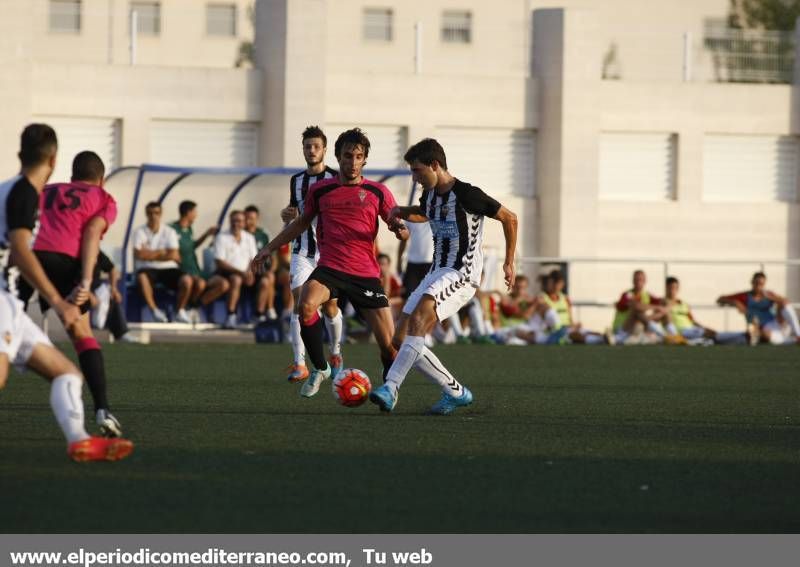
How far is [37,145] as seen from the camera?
8.64 m

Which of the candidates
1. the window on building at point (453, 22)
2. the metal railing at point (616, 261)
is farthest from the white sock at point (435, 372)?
the window on building at point (453, 22)

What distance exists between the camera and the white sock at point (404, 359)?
11.9 meters

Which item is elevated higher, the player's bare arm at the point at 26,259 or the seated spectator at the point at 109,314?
the player's bare arm at the point at 26,259

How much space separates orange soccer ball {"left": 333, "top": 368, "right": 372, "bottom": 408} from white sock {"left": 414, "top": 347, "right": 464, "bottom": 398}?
38 centimetres

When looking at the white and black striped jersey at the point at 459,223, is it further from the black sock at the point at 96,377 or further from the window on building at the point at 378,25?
the window on building at the point at 378,25

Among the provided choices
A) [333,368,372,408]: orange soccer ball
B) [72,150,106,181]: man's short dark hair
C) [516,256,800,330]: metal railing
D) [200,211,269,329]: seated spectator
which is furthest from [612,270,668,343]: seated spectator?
[72,150,106,181]: man's short dark hair

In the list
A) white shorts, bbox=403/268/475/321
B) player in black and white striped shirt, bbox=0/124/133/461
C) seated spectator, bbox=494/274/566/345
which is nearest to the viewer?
player in black and white striped shirt, bbox=0/124/133/461

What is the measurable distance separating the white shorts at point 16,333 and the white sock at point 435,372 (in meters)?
3.84

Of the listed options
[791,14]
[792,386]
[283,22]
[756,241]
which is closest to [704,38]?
[756,241]

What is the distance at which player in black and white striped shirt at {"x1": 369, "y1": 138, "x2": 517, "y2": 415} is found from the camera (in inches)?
468

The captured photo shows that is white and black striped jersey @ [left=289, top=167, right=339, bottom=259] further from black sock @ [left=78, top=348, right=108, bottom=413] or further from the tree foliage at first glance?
the tree foliage

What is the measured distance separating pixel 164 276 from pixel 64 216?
1487 cm
